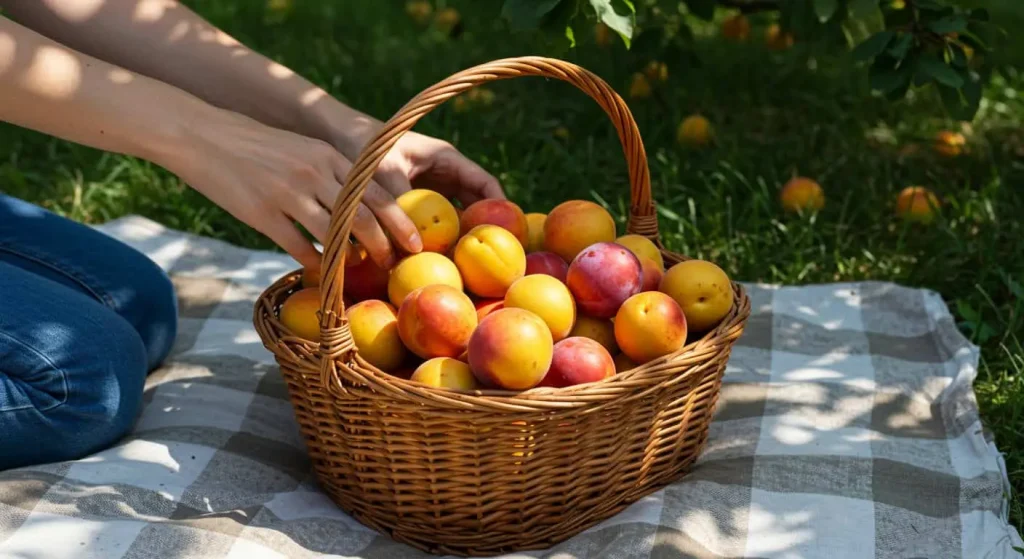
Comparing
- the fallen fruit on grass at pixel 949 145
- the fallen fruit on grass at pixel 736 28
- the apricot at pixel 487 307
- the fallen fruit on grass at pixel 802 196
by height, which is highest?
the apricot at pixel 487 307

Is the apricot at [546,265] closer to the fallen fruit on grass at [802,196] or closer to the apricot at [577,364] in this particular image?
the apricot at [577,364]

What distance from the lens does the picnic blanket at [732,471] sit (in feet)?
5.43

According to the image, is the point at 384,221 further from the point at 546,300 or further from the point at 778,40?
the point at 778,40

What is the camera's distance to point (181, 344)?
2367 millimetres

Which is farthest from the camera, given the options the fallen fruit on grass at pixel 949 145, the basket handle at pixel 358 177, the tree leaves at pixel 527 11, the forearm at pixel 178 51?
the fallen fruit on grass at pixel 949 145

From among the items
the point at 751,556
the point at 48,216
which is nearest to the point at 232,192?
the point at 48,216

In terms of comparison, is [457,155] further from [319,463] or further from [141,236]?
[141,236]

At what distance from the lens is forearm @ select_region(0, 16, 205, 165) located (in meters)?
1.65

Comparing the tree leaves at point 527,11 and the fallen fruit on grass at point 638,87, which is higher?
the tree leaves at point 527,11

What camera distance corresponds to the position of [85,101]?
1676mm

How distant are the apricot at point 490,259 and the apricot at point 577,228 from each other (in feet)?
0.49

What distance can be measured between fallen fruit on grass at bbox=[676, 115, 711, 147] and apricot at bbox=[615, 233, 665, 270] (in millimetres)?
1306

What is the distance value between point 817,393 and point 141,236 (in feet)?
5.70

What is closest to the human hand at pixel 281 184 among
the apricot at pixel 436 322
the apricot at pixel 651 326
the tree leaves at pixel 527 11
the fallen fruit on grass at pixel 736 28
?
the apricot at pixel 436 322
